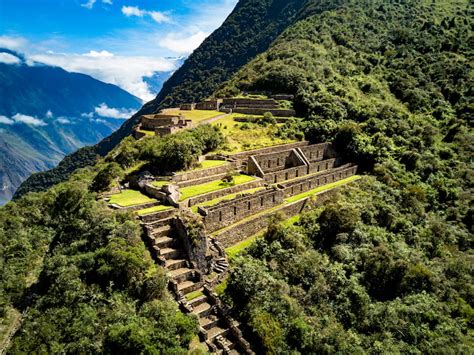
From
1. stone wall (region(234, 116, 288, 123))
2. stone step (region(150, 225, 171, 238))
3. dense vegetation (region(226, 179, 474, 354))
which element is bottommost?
dense vegetation (region(226, 179, 474, 354))

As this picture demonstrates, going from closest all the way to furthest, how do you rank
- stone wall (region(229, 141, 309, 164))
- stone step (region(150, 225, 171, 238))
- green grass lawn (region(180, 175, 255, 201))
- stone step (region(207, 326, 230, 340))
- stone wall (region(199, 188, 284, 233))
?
stone step (region(207, 326, 230, 340)), stone step (region(150, 225, 171, 238)), stone wall (region(199, 188, 284, 233)), green grass lawn (region(180, 175, 255, 201)), stone wall (region(229, 141, 309, 164))

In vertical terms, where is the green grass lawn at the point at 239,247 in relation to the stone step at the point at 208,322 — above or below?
above

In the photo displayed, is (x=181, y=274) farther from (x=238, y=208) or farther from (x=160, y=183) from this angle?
(x=160, y=183)

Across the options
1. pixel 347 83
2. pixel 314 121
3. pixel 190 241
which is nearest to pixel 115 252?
pixel 190 241

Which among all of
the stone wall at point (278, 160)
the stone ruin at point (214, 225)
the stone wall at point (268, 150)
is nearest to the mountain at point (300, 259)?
the stone ruin at point (214, 225)

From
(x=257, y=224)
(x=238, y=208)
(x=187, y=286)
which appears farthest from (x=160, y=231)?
(x=257, y=224)

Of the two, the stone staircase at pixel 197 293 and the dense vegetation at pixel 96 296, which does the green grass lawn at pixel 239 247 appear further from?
the dense vegetation at pixel 96 296

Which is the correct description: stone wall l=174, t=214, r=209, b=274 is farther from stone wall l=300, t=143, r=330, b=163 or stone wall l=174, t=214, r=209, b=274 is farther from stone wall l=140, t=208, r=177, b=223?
stone wall l=300, t=143, r=330, b=163

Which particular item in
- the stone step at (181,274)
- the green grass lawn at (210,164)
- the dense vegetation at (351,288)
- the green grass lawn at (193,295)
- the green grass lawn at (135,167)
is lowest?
the dense vegetation at (351,288)

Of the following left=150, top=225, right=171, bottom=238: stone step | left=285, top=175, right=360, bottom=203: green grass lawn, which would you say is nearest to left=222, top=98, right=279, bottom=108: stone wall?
left=285, top=175, right=360, bottom=203: green grass lawn
